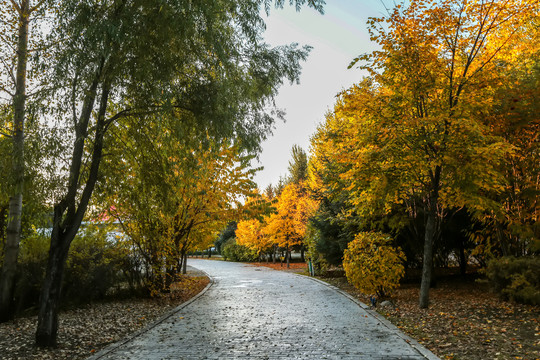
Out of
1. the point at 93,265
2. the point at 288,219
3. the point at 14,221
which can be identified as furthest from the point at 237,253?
the point at 14,221

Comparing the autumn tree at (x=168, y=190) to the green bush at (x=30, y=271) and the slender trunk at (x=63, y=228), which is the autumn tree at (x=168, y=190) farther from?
the green bush at (x=30, y=271)

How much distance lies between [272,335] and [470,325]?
3.75m

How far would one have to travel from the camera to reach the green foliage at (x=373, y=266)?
33.9ft

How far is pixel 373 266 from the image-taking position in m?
10.4

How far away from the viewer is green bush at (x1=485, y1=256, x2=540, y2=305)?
26.8ft

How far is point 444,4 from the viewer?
8.91 meters

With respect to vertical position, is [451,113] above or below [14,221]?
above

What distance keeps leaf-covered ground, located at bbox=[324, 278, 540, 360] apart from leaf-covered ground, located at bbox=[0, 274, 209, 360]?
5.49m

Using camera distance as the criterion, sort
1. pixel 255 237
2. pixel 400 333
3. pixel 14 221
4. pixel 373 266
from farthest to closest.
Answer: pixel 255 237
pixel 373 266
pixel 14 221
pixel 400 333

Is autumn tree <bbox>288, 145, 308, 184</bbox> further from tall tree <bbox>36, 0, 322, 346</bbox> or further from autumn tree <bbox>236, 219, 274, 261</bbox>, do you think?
tall tree <bbox>36, 0, 322, 346</bbox>

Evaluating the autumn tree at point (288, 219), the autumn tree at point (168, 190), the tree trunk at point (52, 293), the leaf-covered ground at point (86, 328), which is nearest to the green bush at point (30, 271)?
the leaf-covered ground at point (86, 328)

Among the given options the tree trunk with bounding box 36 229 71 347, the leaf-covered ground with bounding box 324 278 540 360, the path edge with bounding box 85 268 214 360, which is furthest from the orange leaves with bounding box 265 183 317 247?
the tree trunk with bounding box 36 229 71 347

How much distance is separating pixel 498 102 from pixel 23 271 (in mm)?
11677

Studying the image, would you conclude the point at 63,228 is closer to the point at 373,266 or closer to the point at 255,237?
the point at 373,266
